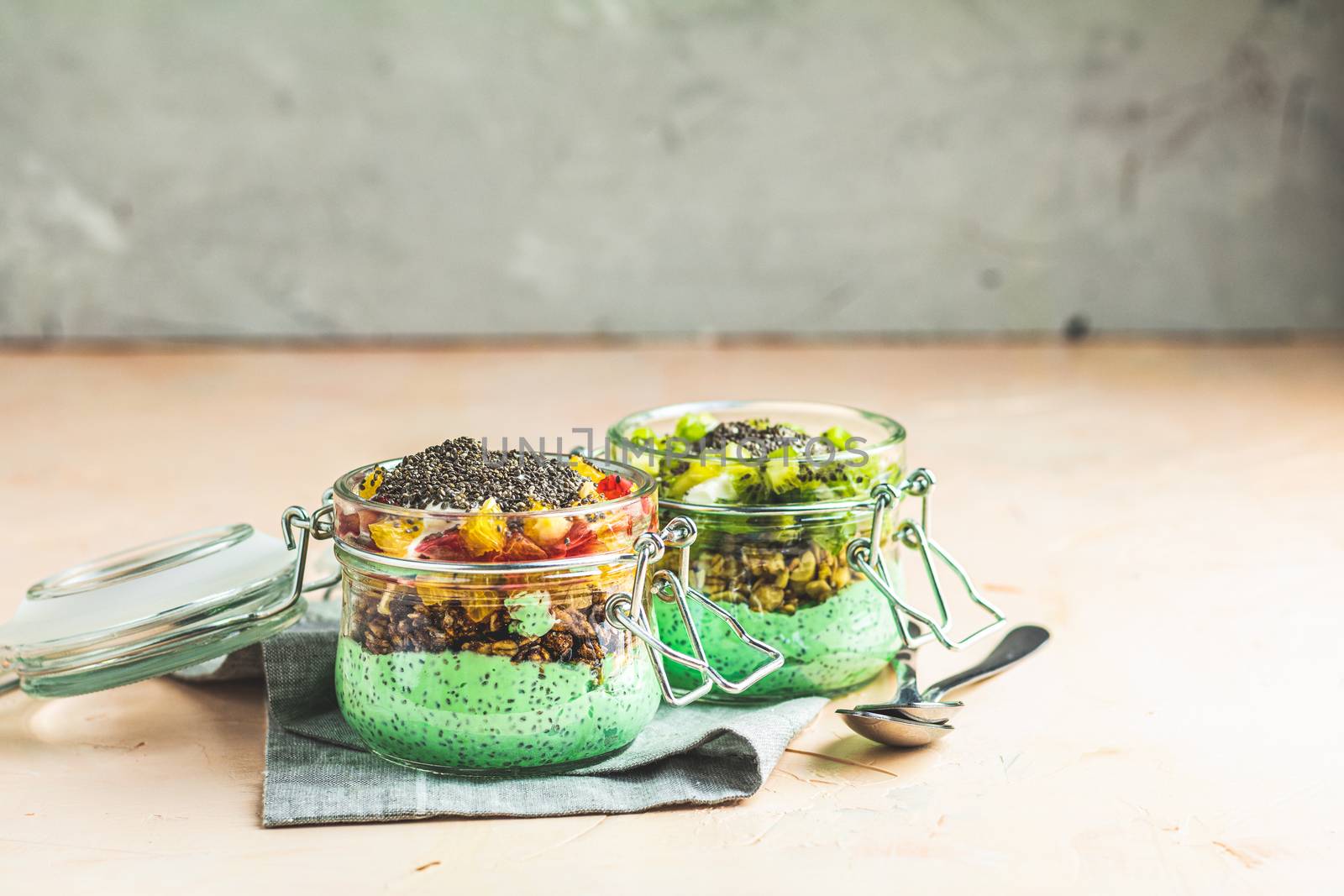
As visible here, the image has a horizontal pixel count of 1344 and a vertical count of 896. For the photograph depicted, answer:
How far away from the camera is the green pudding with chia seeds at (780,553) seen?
724 mm

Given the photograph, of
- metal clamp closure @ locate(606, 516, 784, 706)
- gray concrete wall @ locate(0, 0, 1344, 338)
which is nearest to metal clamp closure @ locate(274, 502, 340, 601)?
metal clamp closure @ locate(606, 516, 784, 706)

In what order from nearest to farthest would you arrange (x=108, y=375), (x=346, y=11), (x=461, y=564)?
(x=461, y=564), (x=108, y=375), (x=346, y=11)

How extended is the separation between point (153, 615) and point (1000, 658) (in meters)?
0.47

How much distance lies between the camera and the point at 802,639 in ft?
2.40

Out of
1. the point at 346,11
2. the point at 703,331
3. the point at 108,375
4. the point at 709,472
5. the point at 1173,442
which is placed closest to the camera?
the point at 709,472

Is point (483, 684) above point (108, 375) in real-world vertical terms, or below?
above

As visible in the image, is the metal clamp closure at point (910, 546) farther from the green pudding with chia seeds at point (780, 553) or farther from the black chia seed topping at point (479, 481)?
the black chia seed topping at point (479, 481)

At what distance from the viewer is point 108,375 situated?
6.81 feet

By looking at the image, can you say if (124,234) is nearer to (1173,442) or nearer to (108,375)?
(108,375)

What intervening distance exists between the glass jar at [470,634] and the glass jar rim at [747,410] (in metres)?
0.03

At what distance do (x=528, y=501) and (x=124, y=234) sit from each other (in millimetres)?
1963

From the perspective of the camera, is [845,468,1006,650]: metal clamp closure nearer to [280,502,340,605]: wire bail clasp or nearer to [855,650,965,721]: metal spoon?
[855,650,965,721]: metal spoon

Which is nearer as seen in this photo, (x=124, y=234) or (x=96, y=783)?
(x=96, y=783)

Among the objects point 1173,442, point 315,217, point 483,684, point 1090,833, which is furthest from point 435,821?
point 315,217
